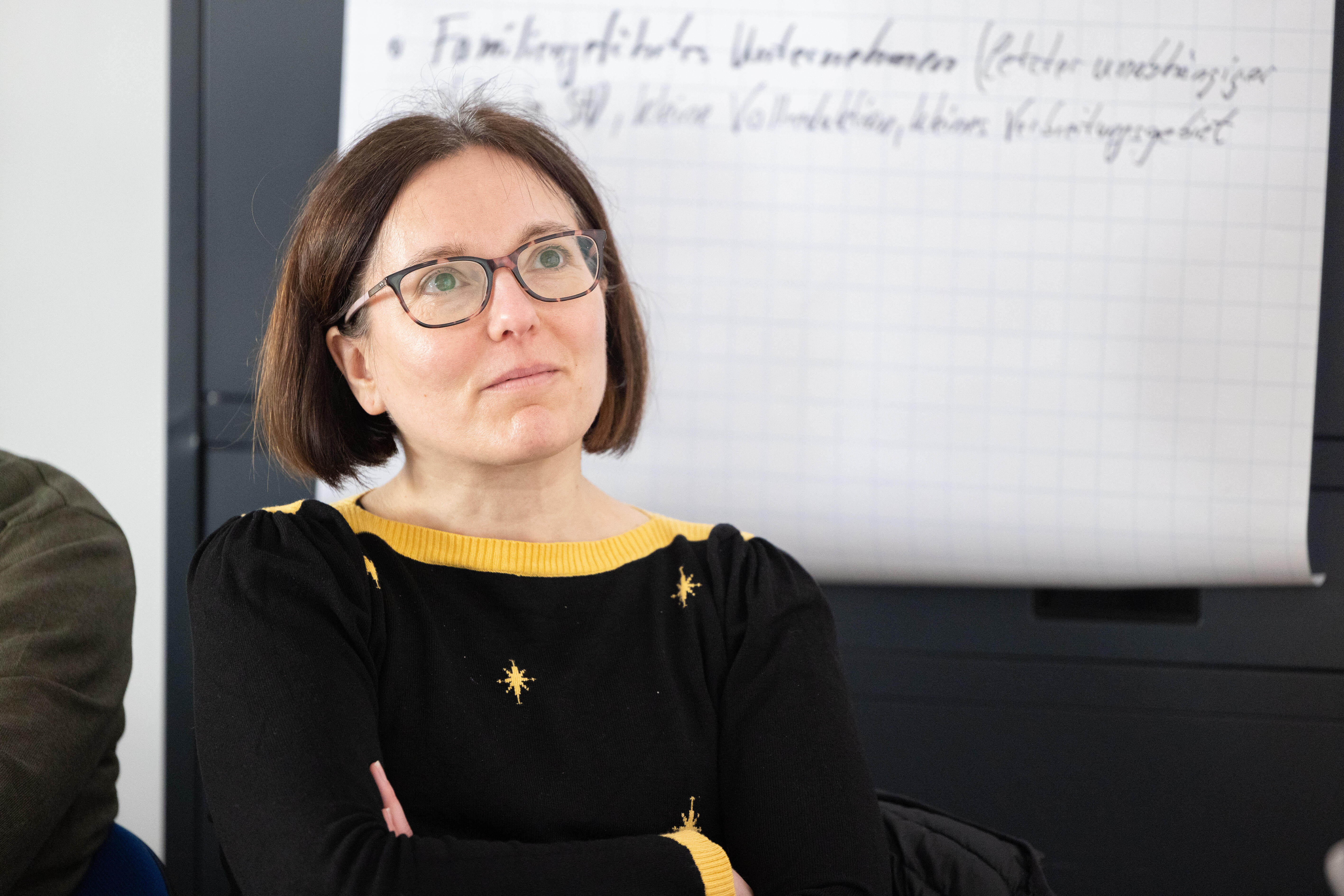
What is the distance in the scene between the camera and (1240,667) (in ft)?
4.39

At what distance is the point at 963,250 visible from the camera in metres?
1.29

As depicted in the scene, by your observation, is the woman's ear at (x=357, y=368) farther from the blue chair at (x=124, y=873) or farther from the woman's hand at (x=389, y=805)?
the blue chair at (x=124, y=873)

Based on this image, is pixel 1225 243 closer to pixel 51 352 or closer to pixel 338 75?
pixel 338 75

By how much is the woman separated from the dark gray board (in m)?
0.44

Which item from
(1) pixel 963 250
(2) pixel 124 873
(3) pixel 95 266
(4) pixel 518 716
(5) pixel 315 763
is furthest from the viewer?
(3) pixel 95 266

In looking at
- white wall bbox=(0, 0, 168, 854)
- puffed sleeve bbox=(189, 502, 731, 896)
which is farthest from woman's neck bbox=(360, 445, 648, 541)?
white wall bbox=(0, 0, 168, 854)

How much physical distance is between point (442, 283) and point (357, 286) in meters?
0.10

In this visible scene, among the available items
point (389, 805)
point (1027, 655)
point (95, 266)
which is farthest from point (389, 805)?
point (95, 266)

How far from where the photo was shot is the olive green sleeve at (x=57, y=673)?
2.96ft

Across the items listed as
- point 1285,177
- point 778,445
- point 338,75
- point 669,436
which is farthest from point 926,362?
point 338,75

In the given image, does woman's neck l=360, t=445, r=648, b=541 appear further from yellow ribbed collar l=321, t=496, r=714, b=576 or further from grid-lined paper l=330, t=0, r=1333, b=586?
grid-lined paper l=330, t=0, r=1333, b=586

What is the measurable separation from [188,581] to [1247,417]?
4.05 feet

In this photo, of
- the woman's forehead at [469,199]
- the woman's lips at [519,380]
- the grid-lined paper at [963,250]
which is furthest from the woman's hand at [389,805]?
the grid-lined paper at [963,250]

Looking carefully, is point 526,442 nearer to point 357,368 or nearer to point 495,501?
point 495,501
